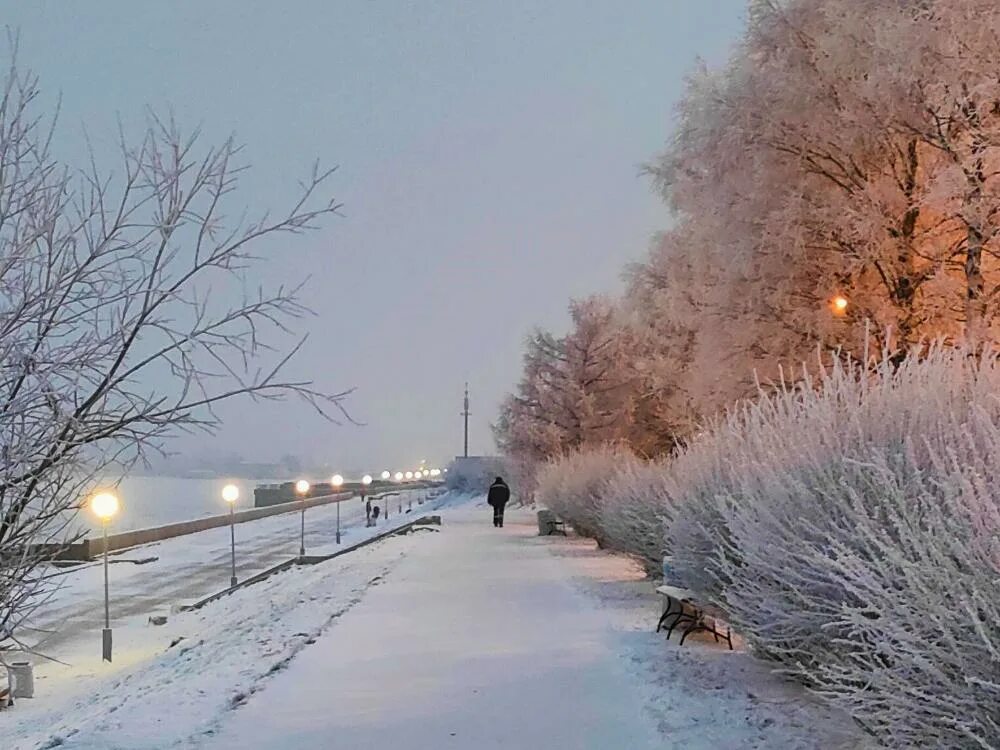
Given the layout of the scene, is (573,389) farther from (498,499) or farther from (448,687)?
(448,687)

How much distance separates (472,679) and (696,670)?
1.86 m

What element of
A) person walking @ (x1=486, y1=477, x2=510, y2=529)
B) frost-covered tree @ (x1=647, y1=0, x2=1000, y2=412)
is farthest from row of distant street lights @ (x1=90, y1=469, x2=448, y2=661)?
frost-covered tree @ (x1=647, y1=0, x2=1000, y2=412)

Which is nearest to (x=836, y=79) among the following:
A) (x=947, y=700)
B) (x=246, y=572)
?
(x=947, y=700)

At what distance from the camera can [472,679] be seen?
8.67 metres

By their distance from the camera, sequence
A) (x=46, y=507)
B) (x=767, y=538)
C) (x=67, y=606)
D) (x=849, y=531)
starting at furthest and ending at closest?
(x=67, y=606) → (x=767, y=538) → (x=849, y=531) → (x=46, y=507)

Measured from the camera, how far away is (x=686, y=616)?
10.8 meters

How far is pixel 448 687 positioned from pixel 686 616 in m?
3.36

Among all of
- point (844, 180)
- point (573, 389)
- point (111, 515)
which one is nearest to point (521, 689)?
point (111, 515)

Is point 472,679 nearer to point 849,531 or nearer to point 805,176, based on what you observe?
point 849,531

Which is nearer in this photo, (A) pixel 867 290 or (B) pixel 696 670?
(B) pixel 696 670

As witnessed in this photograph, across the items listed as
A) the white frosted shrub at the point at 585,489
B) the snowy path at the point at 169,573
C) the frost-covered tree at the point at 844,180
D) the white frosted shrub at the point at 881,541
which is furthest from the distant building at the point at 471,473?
the white frosted shrub at the point at 881,541

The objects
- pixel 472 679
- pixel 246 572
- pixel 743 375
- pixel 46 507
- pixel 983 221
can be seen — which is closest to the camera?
pixel 46 507

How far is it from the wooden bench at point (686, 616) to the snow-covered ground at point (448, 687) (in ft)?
0.78

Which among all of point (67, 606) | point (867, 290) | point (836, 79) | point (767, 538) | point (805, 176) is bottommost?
point (67, 606)
